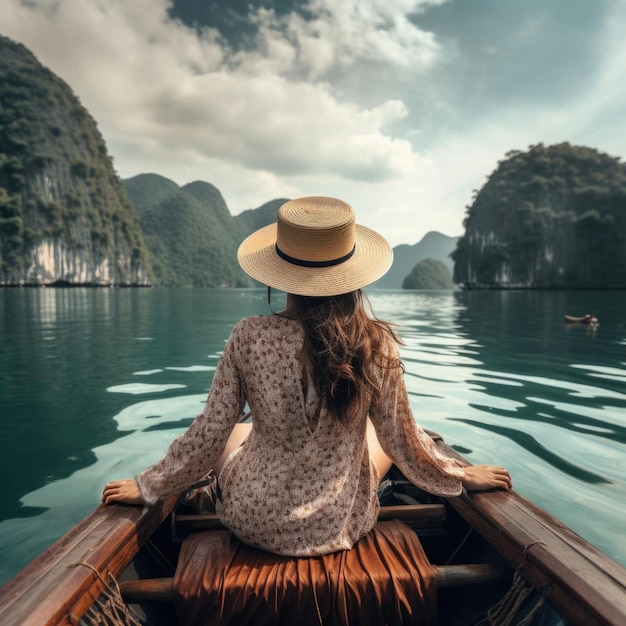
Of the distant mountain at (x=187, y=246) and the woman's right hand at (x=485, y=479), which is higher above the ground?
the distant mountain at (x=187, y=246)

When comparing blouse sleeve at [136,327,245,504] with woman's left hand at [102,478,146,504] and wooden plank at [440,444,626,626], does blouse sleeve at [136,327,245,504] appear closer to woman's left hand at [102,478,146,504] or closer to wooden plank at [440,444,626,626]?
woman's left hand at [102,478,146,504]

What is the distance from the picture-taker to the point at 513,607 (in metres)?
1.29

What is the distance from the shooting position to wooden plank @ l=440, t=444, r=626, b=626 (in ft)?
3.26

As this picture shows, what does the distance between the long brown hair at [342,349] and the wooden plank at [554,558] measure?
0.60 metres

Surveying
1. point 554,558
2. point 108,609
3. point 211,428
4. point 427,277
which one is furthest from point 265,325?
point 427,277

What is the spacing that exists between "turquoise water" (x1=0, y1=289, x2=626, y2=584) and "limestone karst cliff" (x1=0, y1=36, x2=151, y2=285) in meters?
53.3

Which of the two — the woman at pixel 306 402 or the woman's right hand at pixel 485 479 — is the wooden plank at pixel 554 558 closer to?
the woman's right hand at pixel 485 479

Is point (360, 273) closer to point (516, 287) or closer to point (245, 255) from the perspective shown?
point (245, 255)

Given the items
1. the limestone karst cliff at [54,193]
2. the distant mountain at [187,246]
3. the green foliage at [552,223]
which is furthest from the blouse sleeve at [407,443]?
the distant mountain at [187,246]

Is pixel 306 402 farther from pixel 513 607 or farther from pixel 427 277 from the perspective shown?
pixel 427 277

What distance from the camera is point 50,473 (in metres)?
3.11

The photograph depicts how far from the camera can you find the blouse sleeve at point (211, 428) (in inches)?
53.5

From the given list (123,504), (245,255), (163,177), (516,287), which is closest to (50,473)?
(123,504)

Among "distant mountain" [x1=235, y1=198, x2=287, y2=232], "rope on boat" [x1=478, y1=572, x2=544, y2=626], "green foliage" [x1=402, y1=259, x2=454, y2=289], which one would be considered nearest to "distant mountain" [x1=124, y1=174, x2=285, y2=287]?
"distant mountain" [x1=235, y1=198, x2=287, y2=232]
